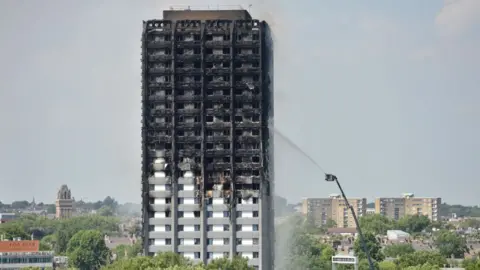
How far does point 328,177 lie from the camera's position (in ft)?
415

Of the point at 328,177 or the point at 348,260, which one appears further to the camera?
the point at 348,260

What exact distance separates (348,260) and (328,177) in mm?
61642

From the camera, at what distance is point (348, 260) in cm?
18650
